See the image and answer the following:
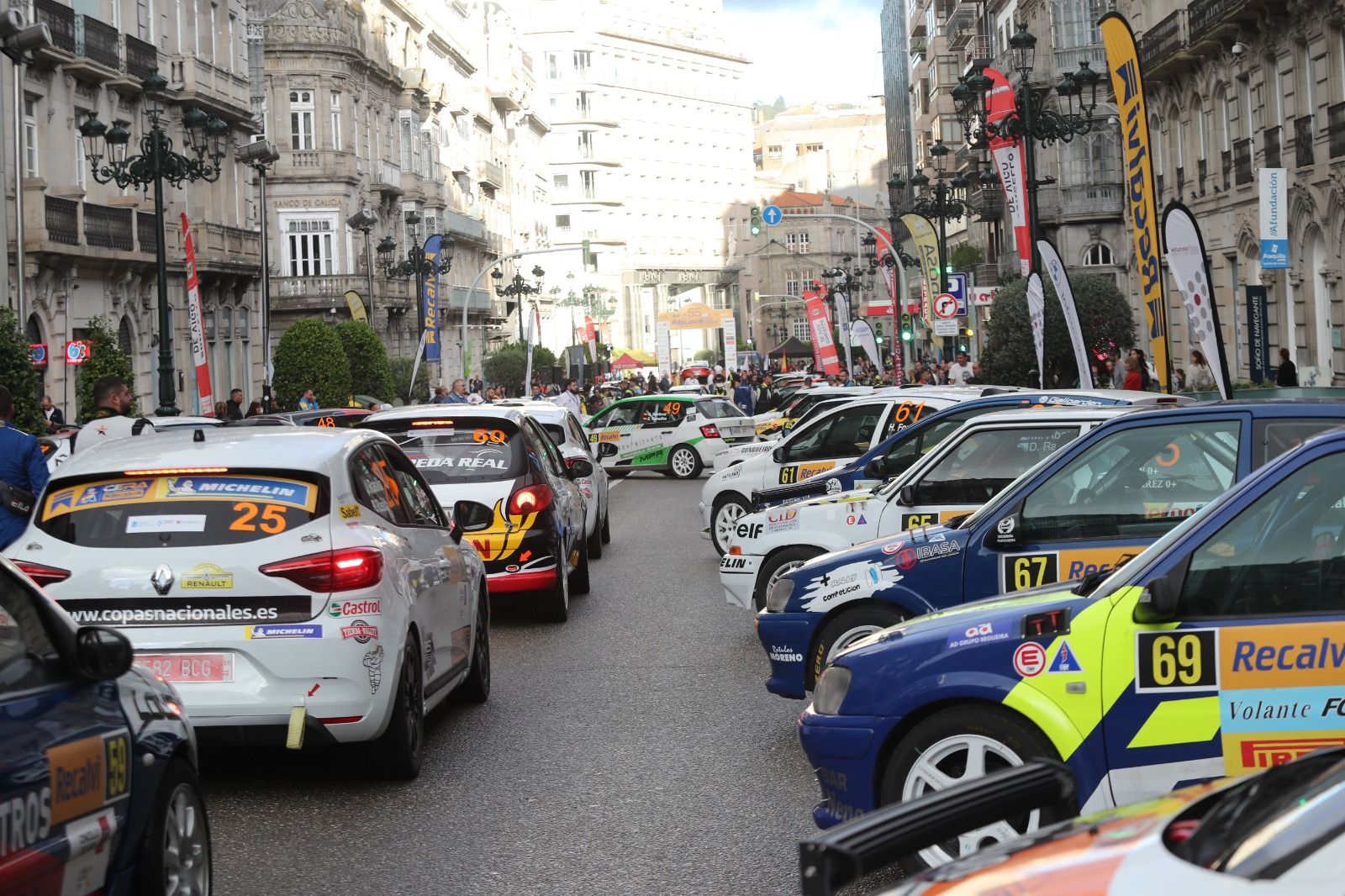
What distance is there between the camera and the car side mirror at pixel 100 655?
489cm

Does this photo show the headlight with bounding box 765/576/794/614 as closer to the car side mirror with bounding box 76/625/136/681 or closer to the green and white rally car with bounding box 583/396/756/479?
the car side mirror with bounding box 76/625/136/681

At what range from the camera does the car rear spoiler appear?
328 cm

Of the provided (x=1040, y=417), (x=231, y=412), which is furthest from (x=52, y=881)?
(x=231, y=412)

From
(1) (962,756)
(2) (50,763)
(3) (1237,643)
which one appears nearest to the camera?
(2) (50,763)

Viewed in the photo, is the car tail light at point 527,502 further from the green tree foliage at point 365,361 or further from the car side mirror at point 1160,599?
the green tree foliage at point 365,361

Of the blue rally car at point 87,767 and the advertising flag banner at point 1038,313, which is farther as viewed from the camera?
the advertising flag banner at point 1038,313

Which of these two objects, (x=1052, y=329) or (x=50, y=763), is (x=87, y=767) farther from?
(x=1052, y=329)

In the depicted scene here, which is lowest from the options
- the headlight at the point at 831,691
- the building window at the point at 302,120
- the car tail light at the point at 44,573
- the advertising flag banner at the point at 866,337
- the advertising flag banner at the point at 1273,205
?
the headlight at the point at 831,691

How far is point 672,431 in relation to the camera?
35.8m

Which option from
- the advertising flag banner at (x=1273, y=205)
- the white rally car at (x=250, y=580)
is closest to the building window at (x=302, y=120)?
the advertising flag banner at (x=1273, y=205)

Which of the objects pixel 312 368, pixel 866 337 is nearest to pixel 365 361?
pixel 312 368

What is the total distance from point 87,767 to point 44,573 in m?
3.08

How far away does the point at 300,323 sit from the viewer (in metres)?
48.4

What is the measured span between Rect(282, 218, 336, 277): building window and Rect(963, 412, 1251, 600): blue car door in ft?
199
